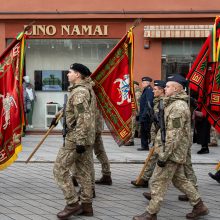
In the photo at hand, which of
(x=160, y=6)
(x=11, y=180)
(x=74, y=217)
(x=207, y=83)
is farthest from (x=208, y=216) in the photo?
(x=160, y=6)

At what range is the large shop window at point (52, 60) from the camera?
1595 centimetres

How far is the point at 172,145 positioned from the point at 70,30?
10538 millimetres

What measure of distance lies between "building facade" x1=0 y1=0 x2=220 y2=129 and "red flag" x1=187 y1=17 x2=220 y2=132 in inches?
294

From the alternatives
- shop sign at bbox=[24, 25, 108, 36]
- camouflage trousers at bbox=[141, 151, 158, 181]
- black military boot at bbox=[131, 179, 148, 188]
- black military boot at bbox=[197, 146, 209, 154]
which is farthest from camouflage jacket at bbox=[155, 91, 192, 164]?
shop sign at bbox=[24, 25, 108, 36]

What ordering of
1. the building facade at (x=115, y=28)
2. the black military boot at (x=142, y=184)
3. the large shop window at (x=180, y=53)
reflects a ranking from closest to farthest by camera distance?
the black military boot at (x=142, y=184) < the building facade at (x=115, y=28) < the large shop window at (x=180, y=53)

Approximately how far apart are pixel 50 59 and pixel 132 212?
10.2 metres

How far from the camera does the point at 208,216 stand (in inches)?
255

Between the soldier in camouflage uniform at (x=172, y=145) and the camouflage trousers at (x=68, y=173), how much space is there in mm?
771

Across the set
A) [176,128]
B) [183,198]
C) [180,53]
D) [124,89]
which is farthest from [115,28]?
[176,128]

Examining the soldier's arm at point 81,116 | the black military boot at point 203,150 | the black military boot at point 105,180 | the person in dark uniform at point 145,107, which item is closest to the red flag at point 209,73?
the black military boot at point 105,180

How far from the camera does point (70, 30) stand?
1569cm

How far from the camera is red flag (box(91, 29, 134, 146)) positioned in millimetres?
7852

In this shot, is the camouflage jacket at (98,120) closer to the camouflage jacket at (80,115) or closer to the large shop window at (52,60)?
the camouflage jacket at (80,115)

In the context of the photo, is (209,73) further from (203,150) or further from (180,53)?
(180,53)
